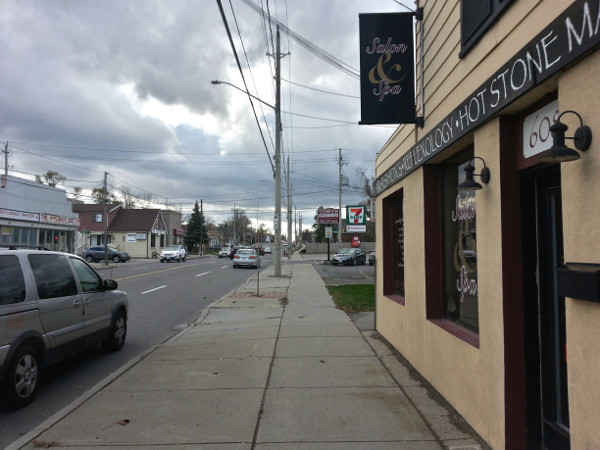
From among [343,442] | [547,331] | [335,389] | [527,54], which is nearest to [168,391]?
[335,389]

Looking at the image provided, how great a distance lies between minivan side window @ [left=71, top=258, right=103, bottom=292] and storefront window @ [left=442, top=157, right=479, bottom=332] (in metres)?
4.95

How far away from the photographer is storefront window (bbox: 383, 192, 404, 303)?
7891 millimetres

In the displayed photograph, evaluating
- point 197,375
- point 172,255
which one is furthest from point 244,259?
point 197,375

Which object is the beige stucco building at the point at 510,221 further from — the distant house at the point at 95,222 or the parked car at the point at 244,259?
the distant house at the point at 95,222

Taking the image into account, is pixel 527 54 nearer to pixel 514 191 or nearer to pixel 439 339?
pixel 514 191

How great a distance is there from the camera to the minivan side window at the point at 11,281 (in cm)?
493

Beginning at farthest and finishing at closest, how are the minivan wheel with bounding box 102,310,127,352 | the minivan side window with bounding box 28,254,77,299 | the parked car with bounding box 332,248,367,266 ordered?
the parked car with bounding box 332,248,367,266, the minivan wheel with bounding box 102,310,127,352, the minivan side window with bounding box 28,254,77,299

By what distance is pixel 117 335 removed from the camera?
7.86 metres

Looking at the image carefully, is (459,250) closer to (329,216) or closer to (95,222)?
(329,216)

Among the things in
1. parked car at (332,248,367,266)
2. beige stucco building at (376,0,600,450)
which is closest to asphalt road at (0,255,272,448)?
beige stucco building at (376,0,600,450)

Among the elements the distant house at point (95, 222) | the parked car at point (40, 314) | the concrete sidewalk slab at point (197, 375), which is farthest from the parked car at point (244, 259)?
the distant house at point (95, 222)

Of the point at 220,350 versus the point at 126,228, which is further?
the point at 126,228

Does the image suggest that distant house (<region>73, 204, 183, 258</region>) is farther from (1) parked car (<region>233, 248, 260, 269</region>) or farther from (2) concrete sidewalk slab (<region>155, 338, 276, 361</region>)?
(2) concrete sidewalk slab (<region>155, 338, 276, 361</region>)

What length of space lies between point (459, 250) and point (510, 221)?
1589 millimetres
